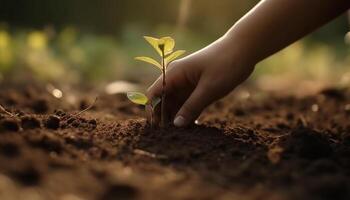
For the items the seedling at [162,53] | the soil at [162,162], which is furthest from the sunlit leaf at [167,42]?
the soil at [162,162]

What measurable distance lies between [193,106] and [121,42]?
6097mm

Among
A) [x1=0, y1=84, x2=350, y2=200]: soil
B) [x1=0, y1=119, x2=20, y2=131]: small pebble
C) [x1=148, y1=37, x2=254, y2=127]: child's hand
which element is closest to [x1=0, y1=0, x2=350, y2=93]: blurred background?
[x1=148, y1=37, x2=254, y2=127]: child's hand

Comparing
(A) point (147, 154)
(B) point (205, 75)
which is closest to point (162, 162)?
(A) point (147, 154)

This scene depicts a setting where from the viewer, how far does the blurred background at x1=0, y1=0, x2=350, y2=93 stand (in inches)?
189

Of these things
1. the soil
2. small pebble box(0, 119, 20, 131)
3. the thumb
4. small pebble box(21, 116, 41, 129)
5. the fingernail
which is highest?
the thumb

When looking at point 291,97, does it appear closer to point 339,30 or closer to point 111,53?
point 111,53

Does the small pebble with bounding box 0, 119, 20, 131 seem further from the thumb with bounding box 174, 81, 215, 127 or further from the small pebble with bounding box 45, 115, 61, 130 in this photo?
the thumb with bounding box 174, 81, 215, 127

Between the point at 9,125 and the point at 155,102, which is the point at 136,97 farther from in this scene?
the point at 9,125

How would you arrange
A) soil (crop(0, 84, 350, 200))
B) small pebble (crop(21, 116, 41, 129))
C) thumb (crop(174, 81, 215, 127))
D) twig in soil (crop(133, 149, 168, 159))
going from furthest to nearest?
thumb (crop(174, 81, 215, 127))
small pebble (crop(21, 116, 41, 129))
twig in soil (crop(133, 149, 168, 159))
soil (crop(0, 84, 350, 200))

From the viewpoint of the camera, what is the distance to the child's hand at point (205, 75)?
2238 millimetres

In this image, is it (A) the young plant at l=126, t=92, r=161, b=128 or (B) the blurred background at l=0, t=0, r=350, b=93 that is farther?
(B) the blurred background at l=0, t=0, r=350, b=93

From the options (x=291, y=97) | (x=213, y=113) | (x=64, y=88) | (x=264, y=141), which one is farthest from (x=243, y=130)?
(x=64, y=88)

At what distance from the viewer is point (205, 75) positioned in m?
2.28

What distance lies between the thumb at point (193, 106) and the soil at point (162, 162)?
1.7 inches
